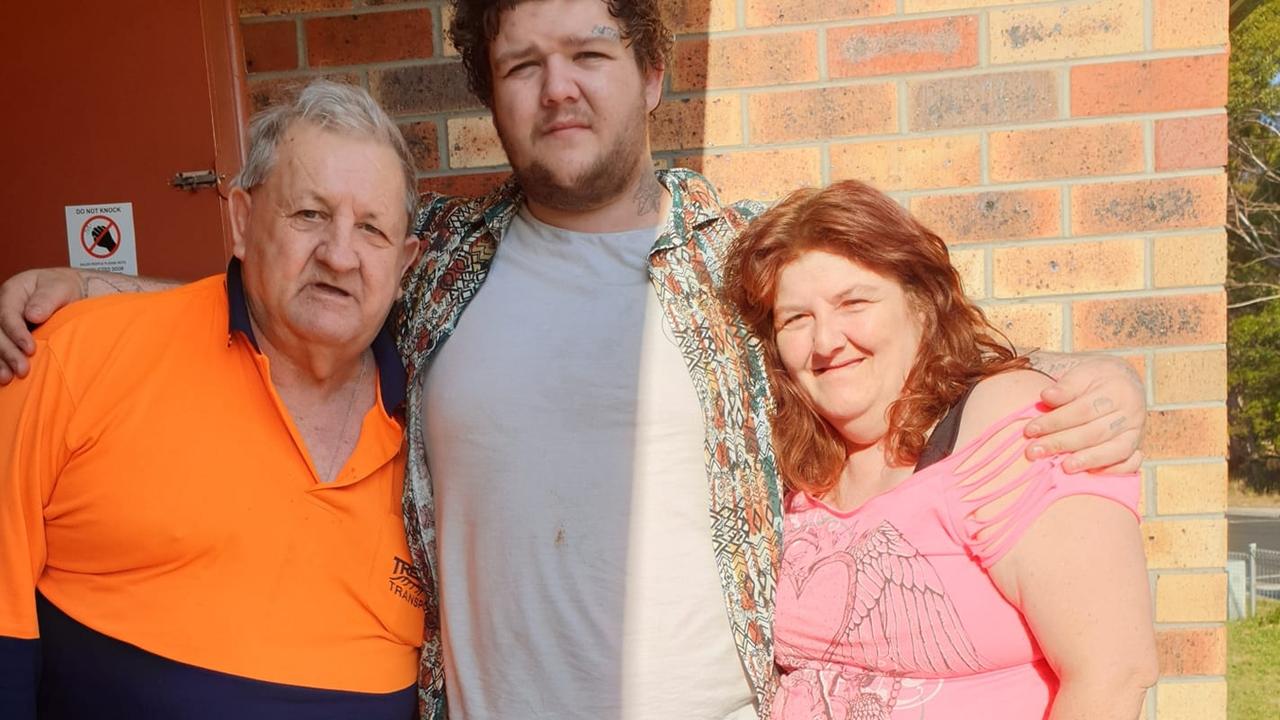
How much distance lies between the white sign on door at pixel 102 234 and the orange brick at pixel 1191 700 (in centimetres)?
290

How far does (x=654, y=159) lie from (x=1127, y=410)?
4.44 feet

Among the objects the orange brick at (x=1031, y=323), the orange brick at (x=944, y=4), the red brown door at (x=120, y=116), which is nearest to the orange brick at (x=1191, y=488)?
the orange brick at (x=1031, y=323)

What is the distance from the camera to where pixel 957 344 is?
1815mm

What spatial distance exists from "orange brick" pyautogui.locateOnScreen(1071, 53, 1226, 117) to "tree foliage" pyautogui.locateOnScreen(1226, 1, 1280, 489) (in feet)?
21.0

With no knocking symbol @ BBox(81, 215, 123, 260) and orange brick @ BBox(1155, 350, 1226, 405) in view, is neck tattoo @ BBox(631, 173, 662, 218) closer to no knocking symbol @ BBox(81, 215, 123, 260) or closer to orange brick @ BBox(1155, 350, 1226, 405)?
orange brick @ BBox(1155, 350, 1226, 405)

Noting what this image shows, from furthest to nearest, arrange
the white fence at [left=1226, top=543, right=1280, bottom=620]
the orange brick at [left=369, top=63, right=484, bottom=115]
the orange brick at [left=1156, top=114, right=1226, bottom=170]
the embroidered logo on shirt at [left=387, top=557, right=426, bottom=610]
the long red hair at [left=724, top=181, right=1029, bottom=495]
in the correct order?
1. the white fence at [left=1226, top=543, right=1280, bottom=620]
2. the orange brick at [left=369, top=63, right=484, bottom=115]
3. the orange brick at [left=1156, top=114, right=1226, bottom=170]
4. the embroidered logo on shirt at [left=387, top=557, right=426, bottom=610]
5. the long red hair at [left=724, top=181, right=1029, bottom=495]

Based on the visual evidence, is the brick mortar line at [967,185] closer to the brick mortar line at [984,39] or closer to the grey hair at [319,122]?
the brick mortar line at [984,39]

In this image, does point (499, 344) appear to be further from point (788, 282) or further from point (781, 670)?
point (781, 670)

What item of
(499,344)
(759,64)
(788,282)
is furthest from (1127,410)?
(759,64)

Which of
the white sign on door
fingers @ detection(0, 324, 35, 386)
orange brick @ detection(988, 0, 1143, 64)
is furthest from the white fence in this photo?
fingers @ detection(0, 324, 35, 386)

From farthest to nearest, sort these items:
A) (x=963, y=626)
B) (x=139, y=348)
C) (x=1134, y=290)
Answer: (x=1134, y=290)
(x=139, y=348)
(x=963, y=626)

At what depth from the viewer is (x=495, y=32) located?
2037 mm

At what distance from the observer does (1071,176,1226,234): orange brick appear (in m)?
2.43

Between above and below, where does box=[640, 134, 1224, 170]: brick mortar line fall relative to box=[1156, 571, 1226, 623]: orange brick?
above
